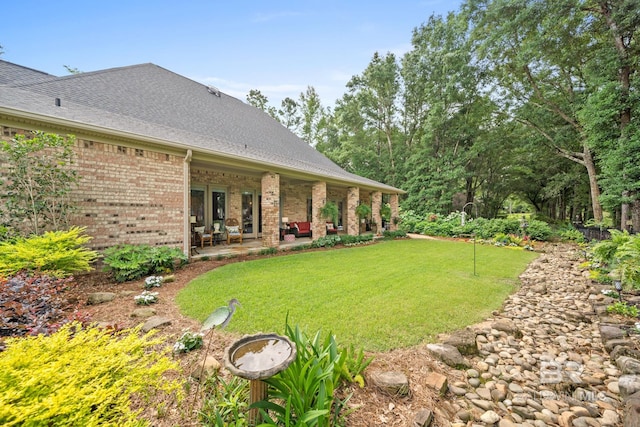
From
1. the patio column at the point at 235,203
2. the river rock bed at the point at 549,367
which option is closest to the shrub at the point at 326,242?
the patio column at the point at 235,203

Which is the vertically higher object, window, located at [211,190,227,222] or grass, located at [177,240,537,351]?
window, located at [211,190,227,222]

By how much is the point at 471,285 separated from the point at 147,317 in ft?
19.9

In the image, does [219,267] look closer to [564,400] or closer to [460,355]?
[460,355]

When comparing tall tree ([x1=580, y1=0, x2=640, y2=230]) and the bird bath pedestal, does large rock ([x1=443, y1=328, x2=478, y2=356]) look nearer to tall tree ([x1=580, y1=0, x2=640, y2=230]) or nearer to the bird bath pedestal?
the bird bath pedestal

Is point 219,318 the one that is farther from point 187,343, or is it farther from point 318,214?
point 318,214

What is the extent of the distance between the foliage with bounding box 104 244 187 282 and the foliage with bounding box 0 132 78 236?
3.71 feet

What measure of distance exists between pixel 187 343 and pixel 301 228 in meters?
9.73

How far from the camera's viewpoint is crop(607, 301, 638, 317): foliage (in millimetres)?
3701

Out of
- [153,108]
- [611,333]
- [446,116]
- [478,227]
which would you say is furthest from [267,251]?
[446,116]

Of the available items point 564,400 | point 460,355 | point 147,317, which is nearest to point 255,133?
point 147,317

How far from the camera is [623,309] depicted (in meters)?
3.76

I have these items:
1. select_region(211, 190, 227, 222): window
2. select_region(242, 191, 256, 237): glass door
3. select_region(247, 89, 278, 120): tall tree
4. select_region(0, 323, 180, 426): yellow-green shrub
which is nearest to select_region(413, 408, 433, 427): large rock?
select_region(0, 323, 180, 426): yellow-green shrub

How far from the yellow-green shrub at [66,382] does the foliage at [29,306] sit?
97cm

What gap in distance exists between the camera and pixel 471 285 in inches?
212
